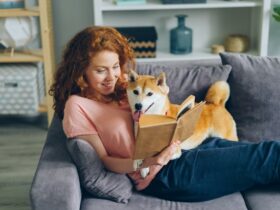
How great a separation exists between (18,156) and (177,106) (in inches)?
51.3

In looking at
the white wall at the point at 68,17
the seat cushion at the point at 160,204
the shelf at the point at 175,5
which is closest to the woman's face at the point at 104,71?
the seat cushion at the point at 160,204

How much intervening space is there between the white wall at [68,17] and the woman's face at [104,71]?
1571 millimetres

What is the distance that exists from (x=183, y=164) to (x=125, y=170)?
0.68 feet

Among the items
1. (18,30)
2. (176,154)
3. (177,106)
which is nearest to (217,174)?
(176,154)

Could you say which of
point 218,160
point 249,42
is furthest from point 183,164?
point 249,42

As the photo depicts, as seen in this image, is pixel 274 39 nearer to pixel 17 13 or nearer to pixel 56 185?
pixel 17 13

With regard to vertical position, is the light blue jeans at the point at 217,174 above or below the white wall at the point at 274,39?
below

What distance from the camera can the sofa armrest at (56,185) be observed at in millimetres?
1550

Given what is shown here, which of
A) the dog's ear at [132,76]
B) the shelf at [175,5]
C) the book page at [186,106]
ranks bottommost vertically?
the book page at [186,106]

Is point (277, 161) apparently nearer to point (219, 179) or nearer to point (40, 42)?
point (219, 179)

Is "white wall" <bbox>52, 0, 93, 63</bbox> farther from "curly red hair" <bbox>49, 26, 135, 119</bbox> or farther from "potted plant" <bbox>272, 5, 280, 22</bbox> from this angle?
"curly red hair" <bbox>49, 26, 135, 119</bbox>

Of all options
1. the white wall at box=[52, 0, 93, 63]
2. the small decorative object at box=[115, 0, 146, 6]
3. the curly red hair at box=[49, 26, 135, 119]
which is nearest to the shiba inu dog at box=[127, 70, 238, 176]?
the curly red hair at box=[49, 26, 135, 119]

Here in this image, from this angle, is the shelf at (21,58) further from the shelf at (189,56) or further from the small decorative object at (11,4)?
the shelf at (189,56)

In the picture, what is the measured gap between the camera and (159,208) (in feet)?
5.50
